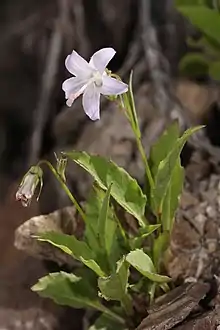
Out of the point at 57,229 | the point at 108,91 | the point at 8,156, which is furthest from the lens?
the point at 8,156

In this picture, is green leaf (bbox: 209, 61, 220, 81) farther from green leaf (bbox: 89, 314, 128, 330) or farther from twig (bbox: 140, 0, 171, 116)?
green leaf (bbox: 89, 314, 128, 330)

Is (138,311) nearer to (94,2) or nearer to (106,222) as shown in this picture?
(106,222)

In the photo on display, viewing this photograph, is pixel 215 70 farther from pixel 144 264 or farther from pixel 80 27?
pixel 144 264

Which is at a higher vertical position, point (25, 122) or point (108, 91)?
point (108, 91)

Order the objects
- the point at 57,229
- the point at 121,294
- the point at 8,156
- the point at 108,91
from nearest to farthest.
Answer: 1. the point at 108,91
2. the point at 121,294
3. the point at 57,229
4. the point at 8,156

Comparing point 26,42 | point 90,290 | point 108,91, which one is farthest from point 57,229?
point 26,42

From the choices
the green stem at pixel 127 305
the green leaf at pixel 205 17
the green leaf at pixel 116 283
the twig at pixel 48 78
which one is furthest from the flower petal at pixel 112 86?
the twig at pixel 48 78

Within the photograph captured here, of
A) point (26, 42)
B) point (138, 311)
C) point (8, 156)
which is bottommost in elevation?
point (138, 311)
